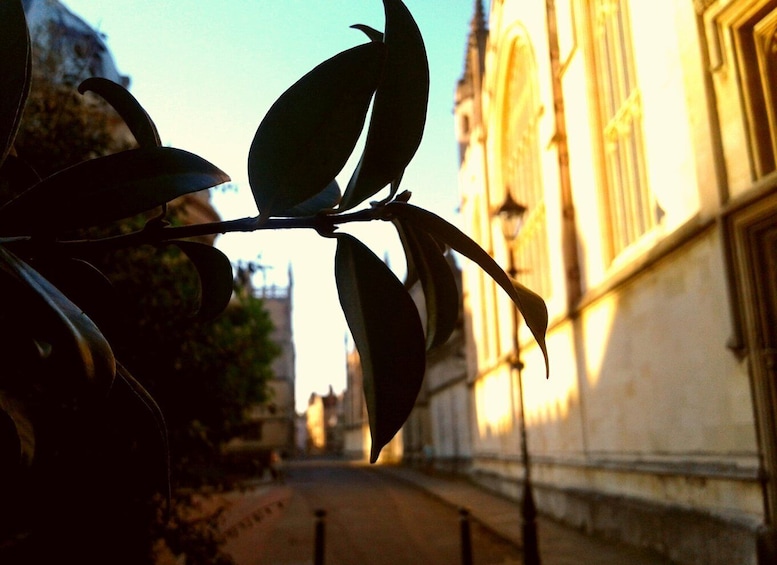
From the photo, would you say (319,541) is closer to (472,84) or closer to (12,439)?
(12,439)

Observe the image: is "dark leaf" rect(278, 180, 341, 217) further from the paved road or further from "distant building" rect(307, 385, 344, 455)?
"distant building" rect(307, 385, 344, 455)

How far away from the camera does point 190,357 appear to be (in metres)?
4.97

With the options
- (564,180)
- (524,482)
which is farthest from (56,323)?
(564,180)

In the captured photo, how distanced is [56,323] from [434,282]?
→ 29 cm

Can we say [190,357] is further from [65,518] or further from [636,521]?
[636,521]

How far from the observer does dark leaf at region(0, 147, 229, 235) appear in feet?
1.60

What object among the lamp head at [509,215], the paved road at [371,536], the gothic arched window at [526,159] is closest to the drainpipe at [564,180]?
the gothic arched window at [526,159]

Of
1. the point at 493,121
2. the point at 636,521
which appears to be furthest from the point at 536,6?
the point at 636,521

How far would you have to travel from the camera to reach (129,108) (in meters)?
0.63

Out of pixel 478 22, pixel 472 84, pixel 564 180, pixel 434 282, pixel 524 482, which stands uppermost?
pixel 478 22

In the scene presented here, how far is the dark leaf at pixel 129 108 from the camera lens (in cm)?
62

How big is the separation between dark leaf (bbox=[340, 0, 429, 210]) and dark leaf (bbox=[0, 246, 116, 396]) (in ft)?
0.72

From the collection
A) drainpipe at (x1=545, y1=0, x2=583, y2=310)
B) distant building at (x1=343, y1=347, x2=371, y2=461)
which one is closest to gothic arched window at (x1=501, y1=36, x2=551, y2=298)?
drainpipe at (x1=545, y1=0, x2=583, y2=310)

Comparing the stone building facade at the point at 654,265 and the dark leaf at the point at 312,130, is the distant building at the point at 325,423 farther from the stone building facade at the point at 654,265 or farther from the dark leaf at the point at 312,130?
the dark leaf at the point at 312,130
